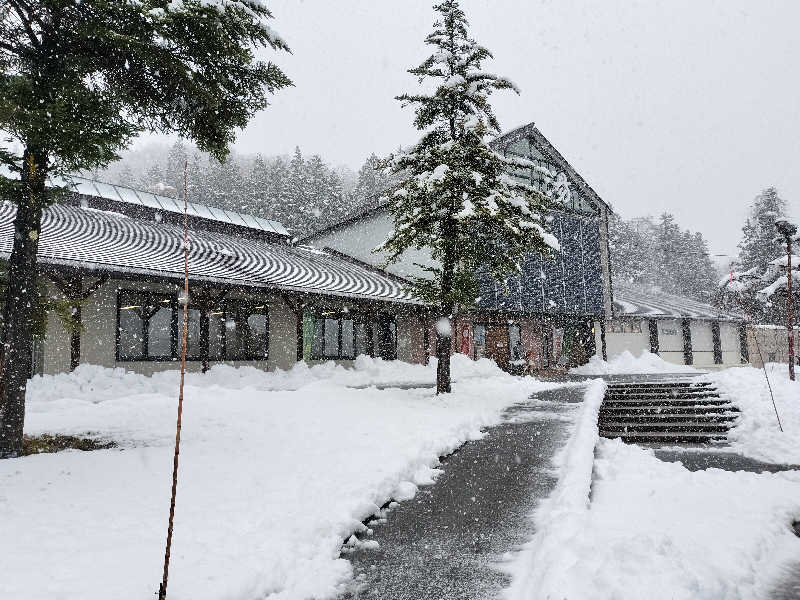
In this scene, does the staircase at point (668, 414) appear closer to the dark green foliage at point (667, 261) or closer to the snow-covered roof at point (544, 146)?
the snow-covered roof at point (544, 146)

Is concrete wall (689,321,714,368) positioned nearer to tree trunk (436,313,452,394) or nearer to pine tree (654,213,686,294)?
tree trunk (436,313,452,394)

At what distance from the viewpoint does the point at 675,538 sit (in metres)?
4.02

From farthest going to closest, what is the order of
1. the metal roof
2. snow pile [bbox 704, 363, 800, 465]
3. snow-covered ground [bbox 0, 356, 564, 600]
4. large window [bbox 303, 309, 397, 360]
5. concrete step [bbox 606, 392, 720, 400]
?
the metal roof
large window [bbox 303, 309, 397, 360]
concrete step [bbox 606, 392, 720, 400]
snow pile [bbox 704, 363, 800, 465]
snow-covered ground [bbox 0, 356, 564, 600]

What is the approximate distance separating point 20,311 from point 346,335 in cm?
1476

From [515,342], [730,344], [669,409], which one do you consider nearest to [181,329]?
[669,409]

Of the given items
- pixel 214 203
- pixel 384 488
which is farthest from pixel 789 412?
pixel 214 203

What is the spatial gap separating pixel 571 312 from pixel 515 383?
38.3ft

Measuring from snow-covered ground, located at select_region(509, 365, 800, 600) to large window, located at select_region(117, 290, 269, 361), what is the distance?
1157 cm

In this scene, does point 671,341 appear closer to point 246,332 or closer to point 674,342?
point 674,342

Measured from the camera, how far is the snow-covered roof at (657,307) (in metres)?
29.7

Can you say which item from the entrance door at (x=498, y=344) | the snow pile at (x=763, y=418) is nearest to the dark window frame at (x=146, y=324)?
the snow pile at (x=763, y=418)

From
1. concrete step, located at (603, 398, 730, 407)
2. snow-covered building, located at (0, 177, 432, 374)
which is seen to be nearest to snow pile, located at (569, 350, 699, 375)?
snow-covered building, located at (0, 177, 432, 374)

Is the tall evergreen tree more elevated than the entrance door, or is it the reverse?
the tall evergreen tree

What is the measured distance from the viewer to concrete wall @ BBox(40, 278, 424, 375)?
12.8m
